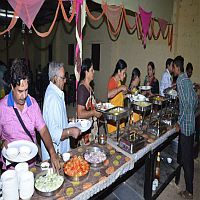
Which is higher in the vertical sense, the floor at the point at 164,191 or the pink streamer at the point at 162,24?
the pink streamer at the point at 162,24

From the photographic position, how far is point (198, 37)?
4.97 metres

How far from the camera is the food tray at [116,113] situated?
197 centimetres

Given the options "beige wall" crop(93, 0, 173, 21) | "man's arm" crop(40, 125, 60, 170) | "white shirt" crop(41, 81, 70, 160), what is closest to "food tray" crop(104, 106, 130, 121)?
"white shirt" crop(41, 81, 70, 160)

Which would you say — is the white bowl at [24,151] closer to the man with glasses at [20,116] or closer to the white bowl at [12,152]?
the white bowl at [12,152]

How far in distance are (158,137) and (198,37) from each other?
11.8 ft

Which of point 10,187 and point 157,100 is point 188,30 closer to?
point 157,100

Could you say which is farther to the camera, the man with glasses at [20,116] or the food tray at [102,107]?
the food tray at [102,107]

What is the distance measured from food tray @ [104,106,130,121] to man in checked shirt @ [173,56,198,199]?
75cm

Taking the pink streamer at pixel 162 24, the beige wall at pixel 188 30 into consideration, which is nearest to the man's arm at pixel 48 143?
the pink streamer at pixel 162 24

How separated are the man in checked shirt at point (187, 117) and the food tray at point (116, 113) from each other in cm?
75

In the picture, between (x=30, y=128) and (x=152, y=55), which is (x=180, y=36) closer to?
(x=152, y=55)

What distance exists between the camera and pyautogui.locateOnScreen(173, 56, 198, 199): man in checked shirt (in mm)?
2410

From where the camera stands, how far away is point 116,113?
→ 6.66 ft

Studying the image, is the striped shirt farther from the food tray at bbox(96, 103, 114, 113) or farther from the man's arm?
the man's arm
